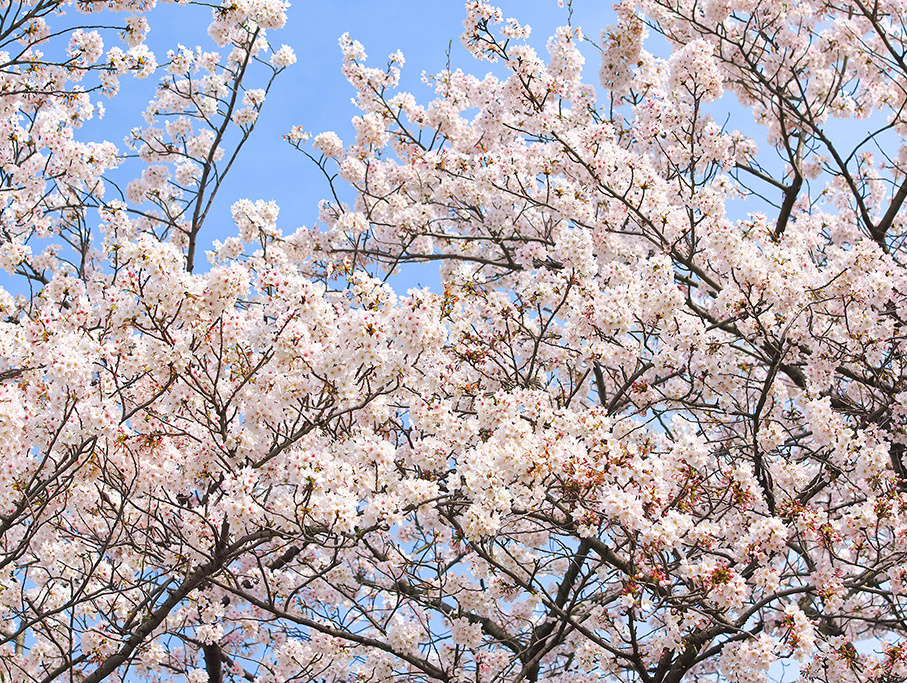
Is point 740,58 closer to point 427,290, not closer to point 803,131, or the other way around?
point 803,131

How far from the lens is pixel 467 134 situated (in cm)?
1103

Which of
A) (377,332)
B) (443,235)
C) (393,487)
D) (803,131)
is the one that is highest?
(803,131)

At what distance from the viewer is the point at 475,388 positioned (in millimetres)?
7453

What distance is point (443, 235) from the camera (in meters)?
10.0

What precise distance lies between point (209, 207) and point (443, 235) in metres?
2.71

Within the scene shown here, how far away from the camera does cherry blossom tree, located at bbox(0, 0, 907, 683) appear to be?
5.64m

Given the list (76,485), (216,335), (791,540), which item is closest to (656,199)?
(791,540)

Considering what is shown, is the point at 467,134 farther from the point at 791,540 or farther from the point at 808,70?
the point at 791,540

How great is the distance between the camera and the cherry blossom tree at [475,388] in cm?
564

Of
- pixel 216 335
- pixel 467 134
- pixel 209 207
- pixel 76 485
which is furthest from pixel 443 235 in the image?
pixel 76 485

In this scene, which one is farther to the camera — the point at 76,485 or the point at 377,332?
the point at 76,485

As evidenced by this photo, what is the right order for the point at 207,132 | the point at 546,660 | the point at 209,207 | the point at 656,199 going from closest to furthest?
1. the point at 656,199
2. the point at 546,660
3. the point at 209,207
4. the point at 207,132

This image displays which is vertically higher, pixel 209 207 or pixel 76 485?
pixel 209 207

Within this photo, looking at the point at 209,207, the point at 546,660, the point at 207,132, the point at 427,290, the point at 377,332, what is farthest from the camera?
the point at 207,132
